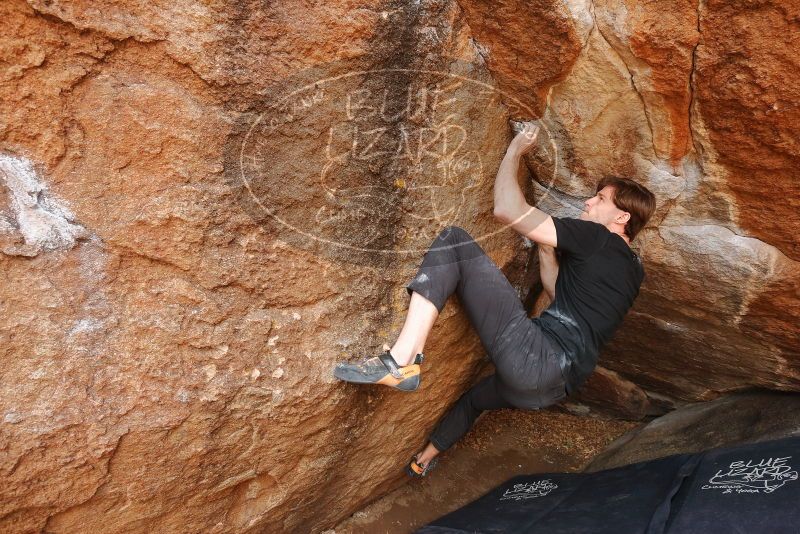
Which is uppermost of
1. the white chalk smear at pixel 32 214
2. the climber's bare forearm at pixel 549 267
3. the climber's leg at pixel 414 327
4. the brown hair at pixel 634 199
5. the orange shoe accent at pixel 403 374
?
the brown hair at pixel 634 199

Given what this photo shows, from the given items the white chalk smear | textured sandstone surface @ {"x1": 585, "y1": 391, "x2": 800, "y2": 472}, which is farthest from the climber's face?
the white chalk smear

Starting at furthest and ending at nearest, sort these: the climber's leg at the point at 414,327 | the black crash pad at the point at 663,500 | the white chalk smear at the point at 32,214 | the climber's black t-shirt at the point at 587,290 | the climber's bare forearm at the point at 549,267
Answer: the climber's bare forearm at the point at 549,267
the climber's black t-shirt at the point at 587,290
the climber's leg at the point at 414,327
the black crash pad at the point at 663,500
the white chalk smear at the point at 32,214

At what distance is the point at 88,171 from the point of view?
1536 mm

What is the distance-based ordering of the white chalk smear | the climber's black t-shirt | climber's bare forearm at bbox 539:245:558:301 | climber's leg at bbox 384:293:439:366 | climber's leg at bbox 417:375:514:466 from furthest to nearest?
→ climber's leg at bbox 417:375:514:466 < climber's bare forearm at bbox 539:245:558:301 < the climber's black t-shirt < climber's leg at bbox 384:293:439:366 < the white chalk smear

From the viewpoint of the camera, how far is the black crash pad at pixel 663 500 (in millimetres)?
1852

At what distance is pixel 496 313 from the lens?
207 centimetres

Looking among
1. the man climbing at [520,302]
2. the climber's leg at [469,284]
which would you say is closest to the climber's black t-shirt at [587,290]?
the man climbing at [520,302]

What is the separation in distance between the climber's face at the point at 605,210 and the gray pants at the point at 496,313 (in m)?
0.39

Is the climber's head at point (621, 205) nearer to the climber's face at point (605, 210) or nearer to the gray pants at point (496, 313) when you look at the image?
the climber's face at point (605, 210)

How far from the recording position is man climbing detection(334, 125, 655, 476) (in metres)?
1.97

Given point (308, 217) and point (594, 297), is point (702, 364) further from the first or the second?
point (308, 217)

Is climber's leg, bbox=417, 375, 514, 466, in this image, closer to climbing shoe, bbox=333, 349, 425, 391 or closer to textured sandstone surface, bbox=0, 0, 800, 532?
textured sandstone surface, bbox=0, 0, 800, 532

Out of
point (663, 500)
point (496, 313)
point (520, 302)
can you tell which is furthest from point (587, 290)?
point (663, 500)

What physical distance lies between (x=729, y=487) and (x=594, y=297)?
2.37ft
